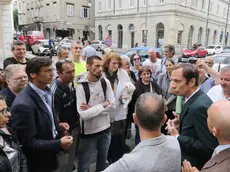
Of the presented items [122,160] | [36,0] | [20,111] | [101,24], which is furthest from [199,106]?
[36,0]

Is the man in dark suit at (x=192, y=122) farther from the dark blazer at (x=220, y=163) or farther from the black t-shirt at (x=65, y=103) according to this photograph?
the black t-shirt at (x=65, y=103)

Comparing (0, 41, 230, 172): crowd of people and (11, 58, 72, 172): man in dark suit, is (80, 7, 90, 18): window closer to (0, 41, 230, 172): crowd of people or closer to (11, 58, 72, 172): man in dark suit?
(0, 41, 230, 172): crowd of people

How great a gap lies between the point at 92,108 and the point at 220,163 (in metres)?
1.61

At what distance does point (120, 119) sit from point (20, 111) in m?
1.81

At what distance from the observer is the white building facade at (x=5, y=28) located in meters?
14.2

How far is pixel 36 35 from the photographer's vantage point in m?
29.2

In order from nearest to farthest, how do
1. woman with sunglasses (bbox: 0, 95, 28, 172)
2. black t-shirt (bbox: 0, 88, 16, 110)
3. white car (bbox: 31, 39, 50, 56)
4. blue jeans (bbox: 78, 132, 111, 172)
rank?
woman with sunglasses (bbox: 0, 95, 28, 172) < black t-shirt (bbox: 0, 88, 16, 110) < blue jeans (bbox: 78, 132, 111, 172) < white car (bbox: 31, 39, 50, 56)

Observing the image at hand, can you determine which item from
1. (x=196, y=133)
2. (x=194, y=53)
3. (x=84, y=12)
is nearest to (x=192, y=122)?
(x=196, y=133)

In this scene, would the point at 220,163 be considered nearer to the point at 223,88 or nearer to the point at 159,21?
the point at 223,88

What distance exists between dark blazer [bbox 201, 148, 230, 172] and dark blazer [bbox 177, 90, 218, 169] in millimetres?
371

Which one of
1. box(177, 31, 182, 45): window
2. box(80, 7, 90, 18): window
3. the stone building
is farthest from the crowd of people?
box(80, 7, 90, 18): window

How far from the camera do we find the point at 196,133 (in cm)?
194

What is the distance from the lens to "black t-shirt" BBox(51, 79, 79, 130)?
2.70 meters

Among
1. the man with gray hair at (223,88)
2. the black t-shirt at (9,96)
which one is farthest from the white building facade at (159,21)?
the black t-shirt at (9,96)
